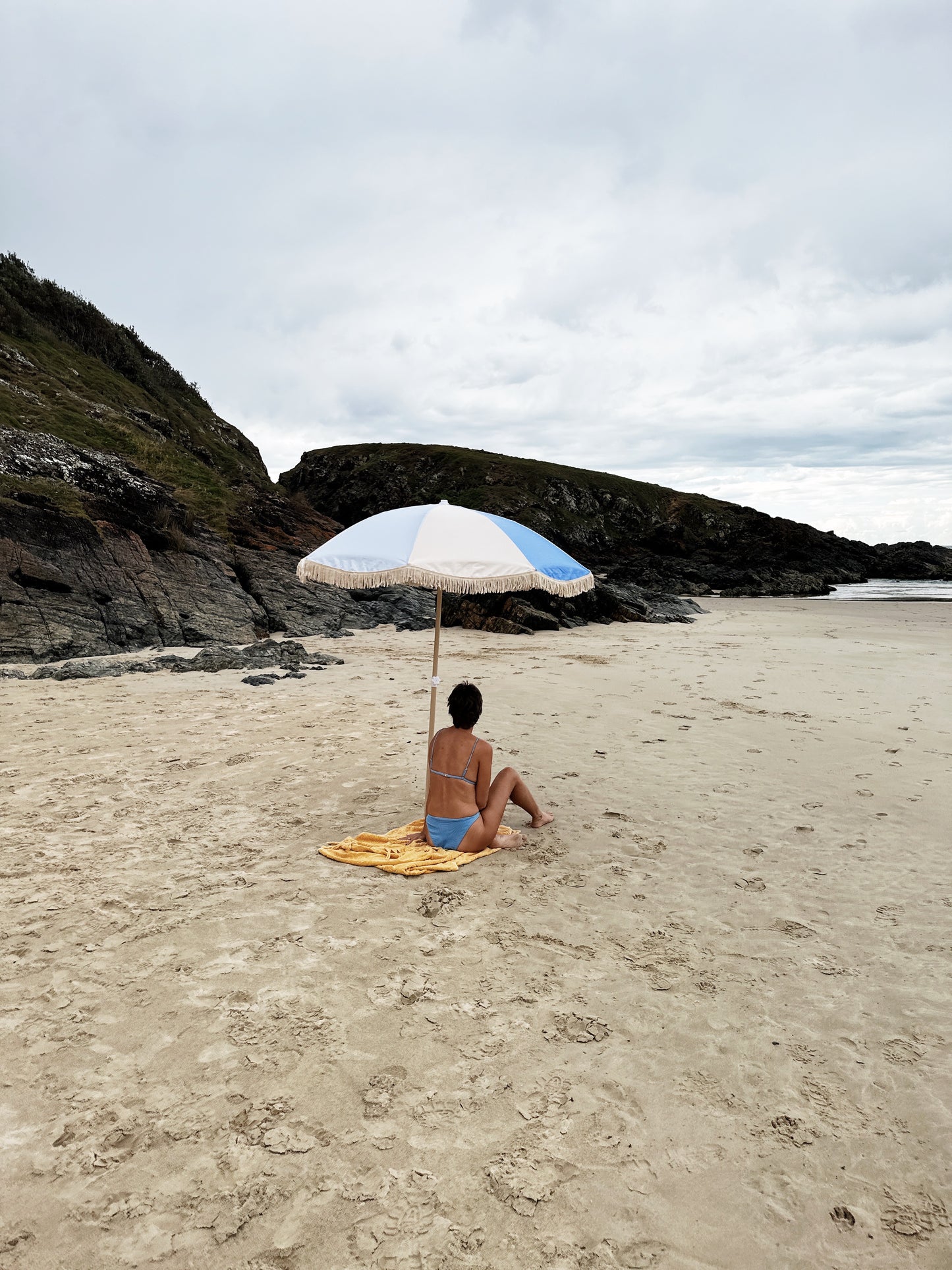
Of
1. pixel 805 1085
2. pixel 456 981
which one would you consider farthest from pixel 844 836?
pixel 456 981

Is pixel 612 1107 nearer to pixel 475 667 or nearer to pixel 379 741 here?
pixel 379 741

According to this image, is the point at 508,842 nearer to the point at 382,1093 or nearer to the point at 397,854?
the point at 397,854

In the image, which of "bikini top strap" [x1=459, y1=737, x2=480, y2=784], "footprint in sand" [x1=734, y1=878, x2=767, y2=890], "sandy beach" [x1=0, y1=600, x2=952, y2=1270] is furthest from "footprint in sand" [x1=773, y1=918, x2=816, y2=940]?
"bikini top strap" [x1=459, y1=737, x2=480, y2=784]

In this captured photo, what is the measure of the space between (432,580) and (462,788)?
1622 millimetres

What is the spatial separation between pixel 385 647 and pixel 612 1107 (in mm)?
13719

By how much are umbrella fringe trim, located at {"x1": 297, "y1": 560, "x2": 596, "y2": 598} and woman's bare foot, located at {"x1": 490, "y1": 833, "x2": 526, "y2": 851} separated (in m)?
1.97

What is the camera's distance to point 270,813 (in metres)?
5.89

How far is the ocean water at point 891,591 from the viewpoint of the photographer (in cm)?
4150

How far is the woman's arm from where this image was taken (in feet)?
16.9

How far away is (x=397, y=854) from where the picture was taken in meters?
5.10

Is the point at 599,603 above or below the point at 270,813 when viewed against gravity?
above

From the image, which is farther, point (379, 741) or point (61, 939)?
point (379, 741)

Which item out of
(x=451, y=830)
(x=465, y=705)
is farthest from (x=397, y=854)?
(x=465, y=705)

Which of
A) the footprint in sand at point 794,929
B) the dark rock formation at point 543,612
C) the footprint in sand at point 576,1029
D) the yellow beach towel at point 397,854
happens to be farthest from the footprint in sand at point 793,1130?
the dark rock formation at point 543,612
